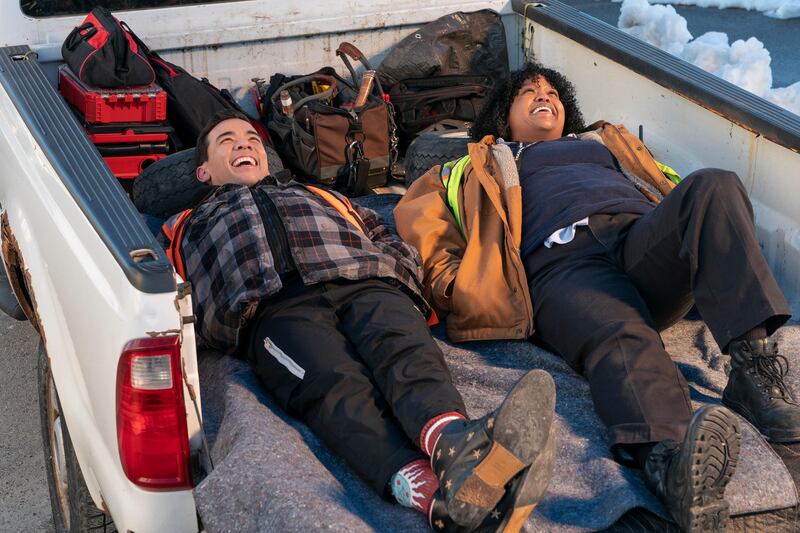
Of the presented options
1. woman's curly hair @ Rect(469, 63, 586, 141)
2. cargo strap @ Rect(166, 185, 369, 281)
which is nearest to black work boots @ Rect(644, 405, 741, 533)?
cargo strap @ Rect(166, 185, 369, 281)

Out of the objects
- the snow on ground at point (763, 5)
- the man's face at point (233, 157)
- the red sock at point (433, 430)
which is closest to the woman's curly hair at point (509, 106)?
the man's face at point (233, 157)

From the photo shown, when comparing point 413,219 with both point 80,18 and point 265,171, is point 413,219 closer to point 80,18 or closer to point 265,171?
point 265,171

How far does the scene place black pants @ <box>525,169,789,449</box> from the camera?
2.64 m

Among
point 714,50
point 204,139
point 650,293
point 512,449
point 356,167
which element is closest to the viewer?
point 512,449

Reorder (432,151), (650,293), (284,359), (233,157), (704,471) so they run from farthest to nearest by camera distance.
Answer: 1. (432,151)
2. (233,157)
3. (650,293)
4. (284,359)
5. (704,471)

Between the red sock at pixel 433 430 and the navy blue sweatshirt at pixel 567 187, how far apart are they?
0.95m

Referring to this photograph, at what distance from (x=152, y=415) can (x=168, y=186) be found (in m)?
1.75

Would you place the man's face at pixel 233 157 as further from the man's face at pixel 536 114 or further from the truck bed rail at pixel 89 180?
the man's face at pixel 536 114

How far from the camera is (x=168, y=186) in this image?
12.5 ft

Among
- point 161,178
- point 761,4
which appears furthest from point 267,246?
point 761,4

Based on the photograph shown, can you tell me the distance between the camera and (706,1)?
10.3 metres

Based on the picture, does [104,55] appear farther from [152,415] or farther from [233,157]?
[152,415]

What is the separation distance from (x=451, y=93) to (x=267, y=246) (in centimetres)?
206

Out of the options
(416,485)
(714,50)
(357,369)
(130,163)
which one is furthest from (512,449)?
(714,50)
